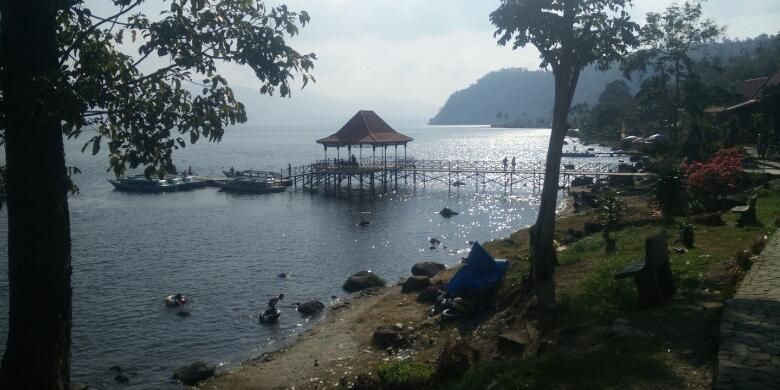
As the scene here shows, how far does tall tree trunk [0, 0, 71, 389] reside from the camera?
17.3 ft

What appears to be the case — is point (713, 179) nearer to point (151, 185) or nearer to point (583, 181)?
point (583, 181)

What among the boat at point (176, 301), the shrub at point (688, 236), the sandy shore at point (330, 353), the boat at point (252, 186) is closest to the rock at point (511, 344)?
the sandy shore at point (330, 353)

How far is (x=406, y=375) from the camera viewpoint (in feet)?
35.3

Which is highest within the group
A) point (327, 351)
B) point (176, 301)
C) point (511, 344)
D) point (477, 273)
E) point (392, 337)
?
point (477, 273)

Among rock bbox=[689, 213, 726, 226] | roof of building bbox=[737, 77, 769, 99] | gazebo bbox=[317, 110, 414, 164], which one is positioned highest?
roof of building bbox=[737, 77, 769, 99]

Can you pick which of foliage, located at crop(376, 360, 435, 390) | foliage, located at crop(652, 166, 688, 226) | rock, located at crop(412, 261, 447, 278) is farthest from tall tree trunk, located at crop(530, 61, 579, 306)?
rock, located at crop(412, 261, 447, 278)

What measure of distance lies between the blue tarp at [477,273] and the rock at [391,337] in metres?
1.95

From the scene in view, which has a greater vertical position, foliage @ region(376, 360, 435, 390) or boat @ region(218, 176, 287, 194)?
boat @ region(218, 176, 287, 194)

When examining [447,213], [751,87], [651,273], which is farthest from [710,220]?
[751,87]

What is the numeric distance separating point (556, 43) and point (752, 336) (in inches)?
325

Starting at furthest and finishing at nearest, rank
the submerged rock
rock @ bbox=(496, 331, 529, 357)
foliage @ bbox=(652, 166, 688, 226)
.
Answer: foliage @ bbox=(652, 166, 688, 226) < the submerged rock < rock @ bbox=(496, 331, 529, 357)

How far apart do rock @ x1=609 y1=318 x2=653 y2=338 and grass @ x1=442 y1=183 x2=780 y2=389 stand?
0.32 ft

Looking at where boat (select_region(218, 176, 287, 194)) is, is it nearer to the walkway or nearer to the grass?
the grass

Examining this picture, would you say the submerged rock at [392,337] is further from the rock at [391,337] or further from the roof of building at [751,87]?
the roof of building at [751,87]
